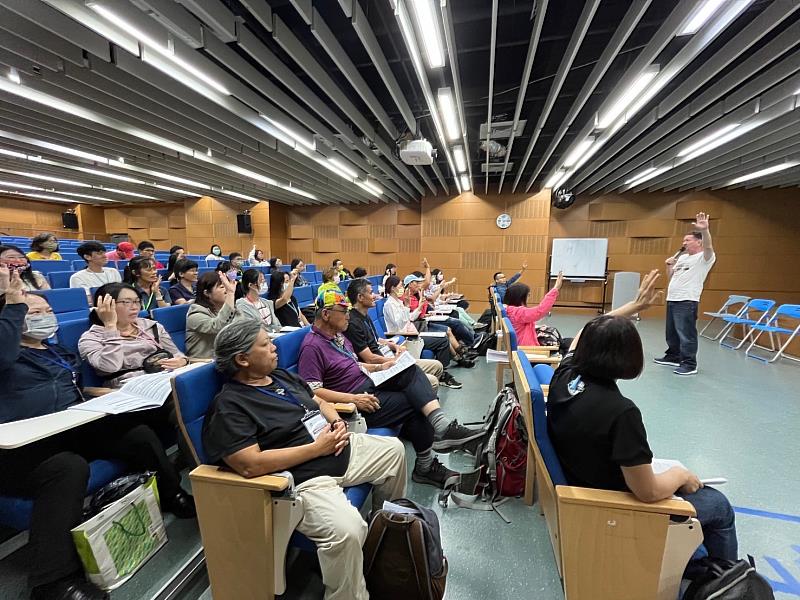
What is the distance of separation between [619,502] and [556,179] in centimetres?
853

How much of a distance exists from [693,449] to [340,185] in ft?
27.4

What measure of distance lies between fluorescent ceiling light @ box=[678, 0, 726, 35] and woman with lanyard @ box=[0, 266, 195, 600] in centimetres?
443

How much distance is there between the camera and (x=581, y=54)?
4.41 meters

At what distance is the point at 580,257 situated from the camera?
30.2ft

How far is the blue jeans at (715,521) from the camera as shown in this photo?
1193 millimetres

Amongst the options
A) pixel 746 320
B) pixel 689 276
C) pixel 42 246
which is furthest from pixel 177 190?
pixel 746 320

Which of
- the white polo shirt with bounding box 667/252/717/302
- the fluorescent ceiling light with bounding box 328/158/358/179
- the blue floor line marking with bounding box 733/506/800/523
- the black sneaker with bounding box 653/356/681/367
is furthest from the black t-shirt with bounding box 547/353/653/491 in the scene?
the fluorescent ceiling light with bounding box 328/158/358/179

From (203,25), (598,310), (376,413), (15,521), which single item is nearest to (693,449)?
(376,413)

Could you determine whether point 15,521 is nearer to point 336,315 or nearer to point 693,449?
point 336,315

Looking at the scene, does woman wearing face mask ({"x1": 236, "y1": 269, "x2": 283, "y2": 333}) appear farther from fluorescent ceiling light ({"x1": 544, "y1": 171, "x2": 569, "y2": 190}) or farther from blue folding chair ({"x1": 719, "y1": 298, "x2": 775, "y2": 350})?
fluorescent ceiling light ({"x1": 544, "y1": 171, "x2": 569, "y2": 190})

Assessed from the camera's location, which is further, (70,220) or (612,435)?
(70,220)

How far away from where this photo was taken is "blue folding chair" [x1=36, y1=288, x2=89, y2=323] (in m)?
2.82

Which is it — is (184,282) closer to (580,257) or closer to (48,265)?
(48,265)

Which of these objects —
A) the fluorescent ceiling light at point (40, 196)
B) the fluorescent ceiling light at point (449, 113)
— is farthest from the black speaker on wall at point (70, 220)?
the fluorescent ceiling light at point (449, 113)
